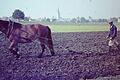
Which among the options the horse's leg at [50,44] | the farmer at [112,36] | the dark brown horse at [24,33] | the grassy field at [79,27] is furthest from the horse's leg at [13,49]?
the farmer at [112,36]

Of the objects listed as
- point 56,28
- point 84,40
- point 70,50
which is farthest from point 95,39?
point 56,28

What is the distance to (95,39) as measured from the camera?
5520mm

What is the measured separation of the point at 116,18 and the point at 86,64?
0.71 m

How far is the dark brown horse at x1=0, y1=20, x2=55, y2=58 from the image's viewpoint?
184 inches

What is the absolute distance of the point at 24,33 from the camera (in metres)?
4.95

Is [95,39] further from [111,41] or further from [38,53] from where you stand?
[38,53]

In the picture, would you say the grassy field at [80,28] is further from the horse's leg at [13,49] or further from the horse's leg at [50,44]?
the horse's leg at [13,49]

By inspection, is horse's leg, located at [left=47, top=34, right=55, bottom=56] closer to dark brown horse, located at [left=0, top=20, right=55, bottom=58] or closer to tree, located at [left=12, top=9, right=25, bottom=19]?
dark brown horse, located at [left=0, top=20, right=55, bottom=58]

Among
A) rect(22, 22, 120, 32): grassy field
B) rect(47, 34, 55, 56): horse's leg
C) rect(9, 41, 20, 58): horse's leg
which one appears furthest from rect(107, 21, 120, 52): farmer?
rect(9, 41, 20, 58): horse's leg

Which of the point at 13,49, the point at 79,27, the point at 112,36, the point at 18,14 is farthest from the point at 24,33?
the point at 112,36

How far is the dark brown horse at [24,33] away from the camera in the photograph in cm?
468

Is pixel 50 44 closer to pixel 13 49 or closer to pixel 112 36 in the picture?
pixel 13 49

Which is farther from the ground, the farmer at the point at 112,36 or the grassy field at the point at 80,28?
the grassy field at the point at 80,28

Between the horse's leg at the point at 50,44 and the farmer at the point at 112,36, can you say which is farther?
the farmer at the point at 112,36
